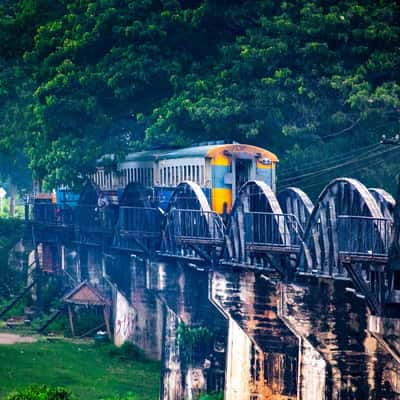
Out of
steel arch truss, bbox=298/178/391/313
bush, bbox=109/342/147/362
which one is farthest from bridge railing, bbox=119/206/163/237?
steel arch truss, bbox=298/178/391/313

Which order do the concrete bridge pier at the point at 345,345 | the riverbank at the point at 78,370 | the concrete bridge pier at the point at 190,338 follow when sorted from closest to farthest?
the concrete bridge pier at the point at 345,345 < the concrete bridge pier at the point at 190,338 < the riverbank at the point at 78,370

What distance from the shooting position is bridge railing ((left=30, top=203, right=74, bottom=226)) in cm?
6681

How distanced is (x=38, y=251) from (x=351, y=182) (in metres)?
44.3

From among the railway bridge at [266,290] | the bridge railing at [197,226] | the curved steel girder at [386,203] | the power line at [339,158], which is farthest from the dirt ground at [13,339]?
the curved steel girder at [386,203]

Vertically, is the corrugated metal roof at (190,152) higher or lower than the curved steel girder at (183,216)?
higher

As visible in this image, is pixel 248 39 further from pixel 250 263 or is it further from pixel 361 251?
pixel 361 251

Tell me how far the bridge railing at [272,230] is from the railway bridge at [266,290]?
0.05m

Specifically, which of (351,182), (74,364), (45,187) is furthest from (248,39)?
(351,182)

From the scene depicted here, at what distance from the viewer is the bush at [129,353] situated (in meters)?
54.4

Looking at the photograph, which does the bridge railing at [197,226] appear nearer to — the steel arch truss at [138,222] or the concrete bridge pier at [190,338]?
the concrete bridge pier at [190,338]

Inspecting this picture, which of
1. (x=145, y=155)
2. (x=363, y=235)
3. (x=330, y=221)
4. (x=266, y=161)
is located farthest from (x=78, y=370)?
(x=363, y=235)

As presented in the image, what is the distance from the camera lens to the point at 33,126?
221 feet

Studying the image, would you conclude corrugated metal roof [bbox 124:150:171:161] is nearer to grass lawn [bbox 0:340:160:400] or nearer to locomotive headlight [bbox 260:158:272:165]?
locomotive headlight [bbox 260:158:272:165]

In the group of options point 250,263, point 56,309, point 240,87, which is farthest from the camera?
point 56,309
